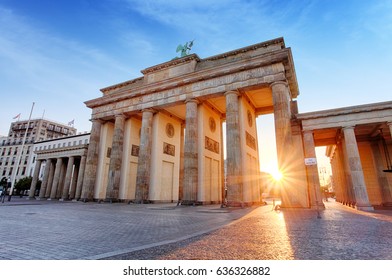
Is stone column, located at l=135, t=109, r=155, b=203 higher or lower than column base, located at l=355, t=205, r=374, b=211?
higher

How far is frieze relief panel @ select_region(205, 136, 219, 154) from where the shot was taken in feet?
80.1

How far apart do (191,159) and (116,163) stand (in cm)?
1057

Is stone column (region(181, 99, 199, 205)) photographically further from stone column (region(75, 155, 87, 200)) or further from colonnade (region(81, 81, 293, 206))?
stone column (region(75, 155, 87, 200))

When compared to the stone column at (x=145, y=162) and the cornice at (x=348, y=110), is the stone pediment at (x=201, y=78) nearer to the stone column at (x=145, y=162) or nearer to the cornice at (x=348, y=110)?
the stone column at (x=145, y=162)

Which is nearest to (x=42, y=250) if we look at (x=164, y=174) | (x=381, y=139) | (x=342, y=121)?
(x=342, y=121)

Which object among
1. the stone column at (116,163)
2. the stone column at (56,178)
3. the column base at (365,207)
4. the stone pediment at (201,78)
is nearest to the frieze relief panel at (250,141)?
the stone pediment at (201,78)

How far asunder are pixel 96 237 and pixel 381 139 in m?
26.2

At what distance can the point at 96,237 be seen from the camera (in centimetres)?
546

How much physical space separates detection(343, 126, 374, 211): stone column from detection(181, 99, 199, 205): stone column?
42.6 feet

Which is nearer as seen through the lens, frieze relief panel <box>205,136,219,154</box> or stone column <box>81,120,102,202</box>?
frieze relief panel <box>205,136,219,154</box>

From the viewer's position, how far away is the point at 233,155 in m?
19.4

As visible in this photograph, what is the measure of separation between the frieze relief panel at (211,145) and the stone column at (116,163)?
1113 cm

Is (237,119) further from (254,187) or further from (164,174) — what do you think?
(164,174)

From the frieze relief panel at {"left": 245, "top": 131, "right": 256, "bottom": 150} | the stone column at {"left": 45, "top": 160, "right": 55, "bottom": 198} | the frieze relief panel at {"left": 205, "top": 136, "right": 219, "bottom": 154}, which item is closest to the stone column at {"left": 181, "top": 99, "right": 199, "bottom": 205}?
the frieze relief panel at {"left": 205, "top": 136, "right": 219, "bottom": 154}
